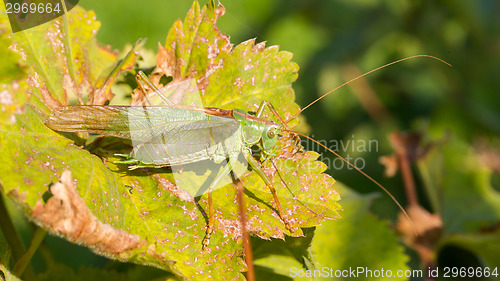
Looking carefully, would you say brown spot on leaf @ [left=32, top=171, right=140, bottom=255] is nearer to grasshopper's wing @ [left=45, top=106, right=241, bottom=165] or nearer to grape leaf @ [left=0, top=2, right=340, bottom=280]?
grape leaf @ [left=0, top=2, right=340, bottom=280]

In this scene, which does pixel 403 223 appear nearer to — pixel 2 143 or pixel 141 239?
pixel 141 239

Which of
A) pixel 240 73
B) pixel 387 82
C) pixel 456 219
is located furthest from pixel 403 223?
pixel 387 82

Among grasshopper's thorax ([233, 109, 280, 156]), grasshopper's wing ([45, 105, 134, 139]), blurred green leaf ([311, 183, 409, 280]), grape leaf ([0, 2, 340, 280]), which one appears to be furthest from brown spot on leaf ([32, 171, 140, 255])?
blurred green leaf ([311, 183, 409, 280])

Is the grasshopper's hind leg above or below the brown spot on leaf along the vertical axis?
above

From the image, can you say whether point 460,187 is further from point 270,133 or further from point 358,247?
point 270,133

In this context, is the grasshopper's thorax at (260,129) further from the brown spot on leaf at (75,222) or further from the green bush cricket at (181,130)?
the brown spot on leaf at (75,222)

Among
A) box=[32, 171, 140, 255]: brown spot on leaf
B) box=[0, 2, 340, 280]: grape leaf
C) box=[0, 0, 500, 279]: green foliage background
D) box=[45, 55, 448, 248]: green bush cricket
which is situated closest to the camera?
box=[32, 171, 140, 255]: brown spot on leaf

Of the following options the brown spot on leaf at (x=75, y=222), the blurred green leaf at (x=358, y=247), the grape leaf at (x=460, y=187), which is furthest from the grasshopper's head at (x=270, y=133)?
the grape leaf at (x=460, y=187)
